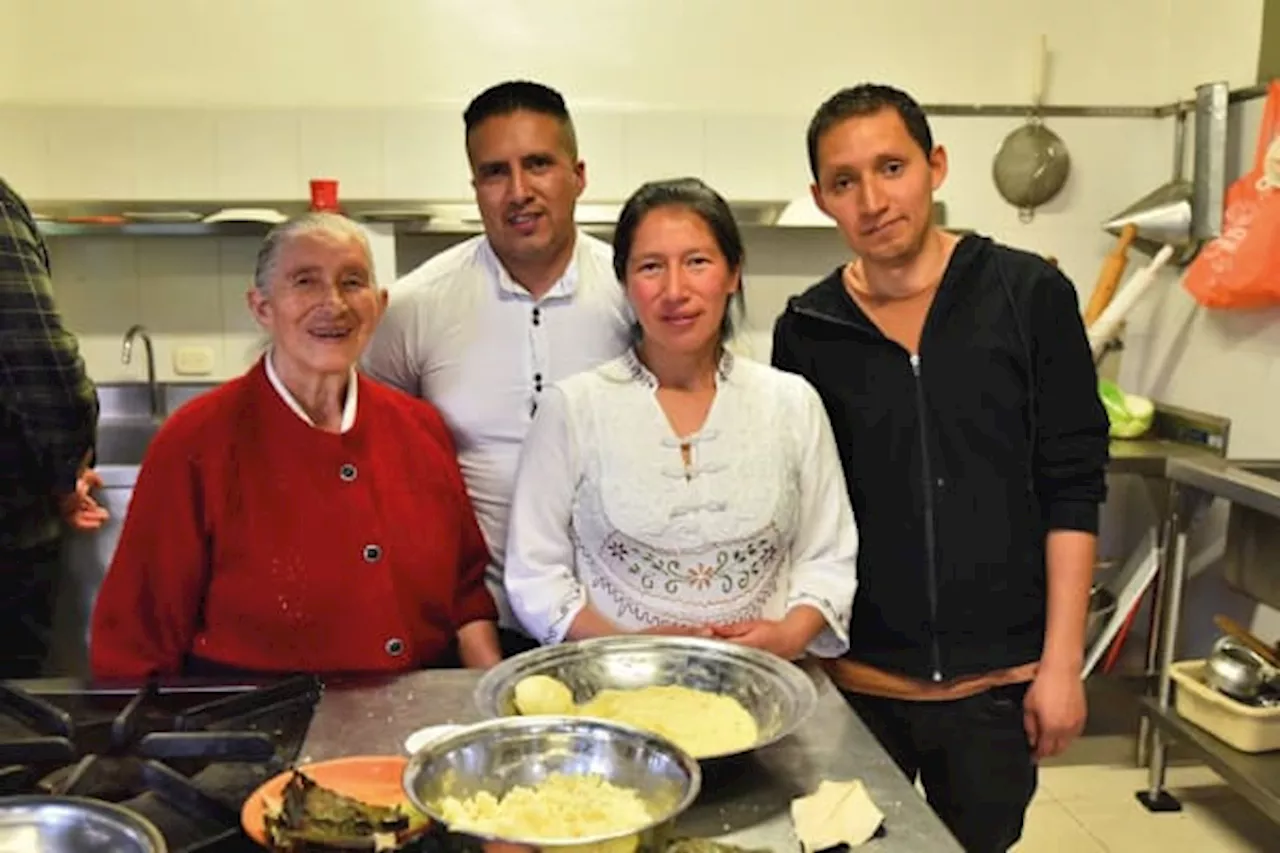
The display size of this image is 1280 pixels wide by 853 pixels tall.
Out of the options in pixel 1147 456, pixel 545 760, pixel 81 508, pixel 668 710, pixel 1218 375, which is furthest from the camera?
pixel 1218 375

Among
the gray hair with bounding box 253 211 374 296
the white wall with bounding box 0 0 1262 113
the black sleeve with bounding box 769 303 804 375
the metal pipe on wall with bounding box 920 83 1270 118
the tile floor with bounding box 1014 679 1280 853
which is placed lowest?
the tile floor with bounding box 1014 679 1280 853

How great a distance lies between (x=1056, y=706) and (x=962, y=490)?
1.06ft

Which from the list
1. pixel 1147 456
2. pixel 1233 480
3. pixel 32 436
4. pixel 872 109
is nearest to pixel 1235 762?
pixel 1233 480

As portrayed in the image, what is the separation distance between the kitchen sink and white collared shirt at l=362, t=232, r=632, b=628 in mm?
1725

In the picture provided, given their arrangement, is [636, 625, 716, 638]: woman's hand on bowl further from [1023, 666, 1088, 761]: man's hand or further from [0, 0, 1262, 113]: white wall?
[0, 0, 1262, 113]: white wall

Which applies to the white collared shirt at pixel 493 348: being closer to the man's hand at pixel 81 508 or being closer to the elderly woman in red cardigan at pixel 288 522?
the elderly woman in red cardigan at pixel 288 522

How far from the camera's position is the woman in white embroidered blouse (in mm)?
1467

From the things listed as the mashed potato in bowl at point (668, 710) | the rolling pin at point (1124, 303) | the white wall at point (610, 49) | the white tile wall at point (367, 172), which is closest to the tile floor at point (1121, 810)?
the rolling pin at point (1124, 303)

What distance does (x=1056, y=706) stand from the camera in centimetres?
161

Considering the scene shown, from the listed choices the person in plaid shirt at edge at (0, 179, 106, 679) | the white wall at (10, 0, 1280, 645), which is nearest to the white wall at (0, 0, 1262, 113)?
the white wall at (10, 0, 1280, 645)

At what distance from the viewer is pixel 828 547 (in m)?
1.53

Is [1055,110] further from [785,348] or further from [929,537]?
[929,537]

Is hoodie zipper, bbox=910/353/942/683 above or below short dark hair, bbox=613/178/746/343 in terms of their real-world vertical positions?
below

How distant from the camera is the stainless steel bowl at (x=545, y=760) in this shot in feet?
3.35
